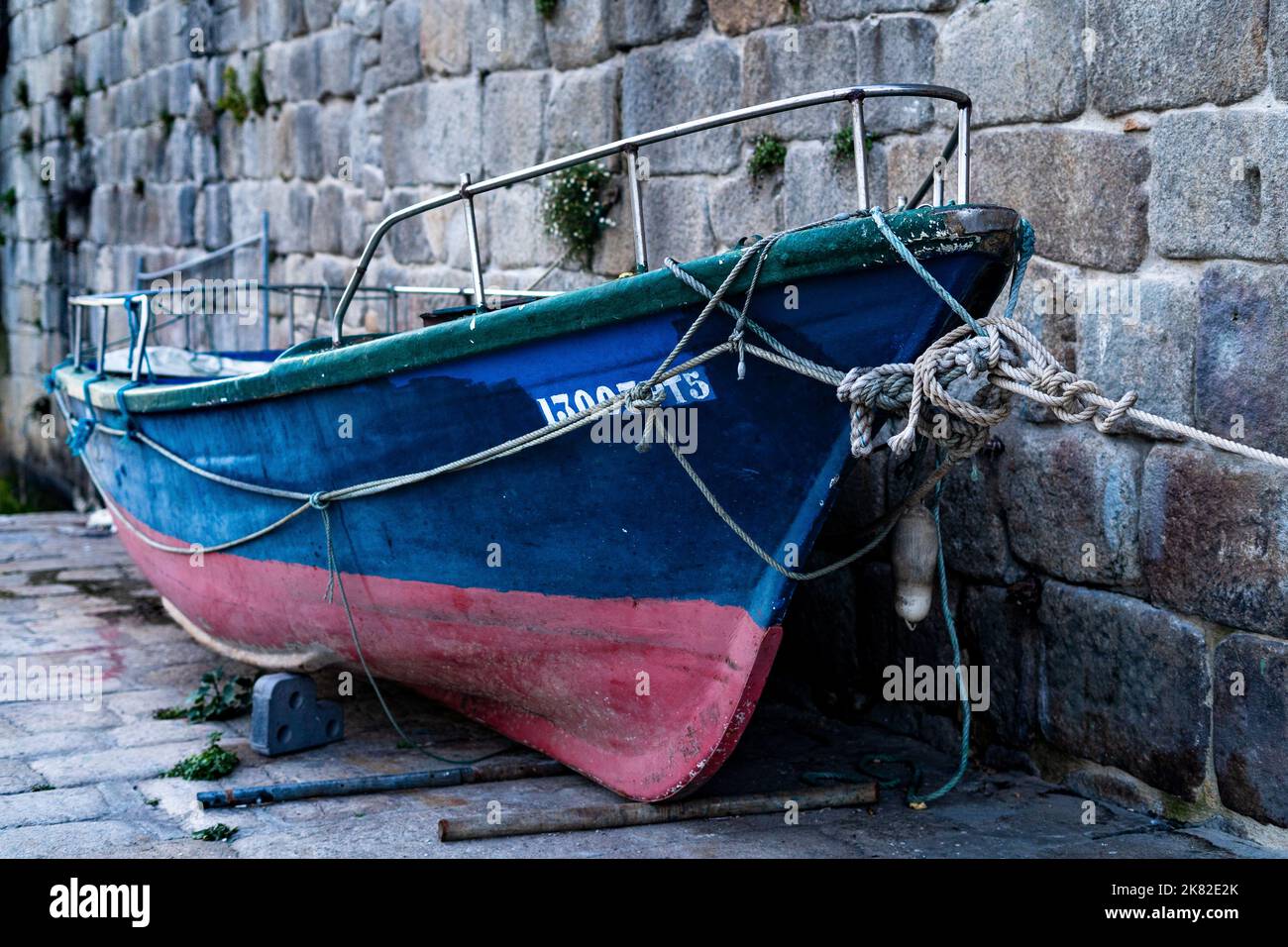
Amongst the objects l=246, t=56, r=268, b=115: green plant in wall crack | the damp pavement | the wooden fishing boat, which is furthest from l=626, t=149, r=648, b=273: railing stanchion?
l=246, t=56, r=268, b=115: green plant in wall crack

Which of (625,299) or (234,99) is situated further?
(234,99)

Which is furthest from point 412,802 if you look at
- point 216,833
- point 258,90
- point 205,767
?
point 258,90

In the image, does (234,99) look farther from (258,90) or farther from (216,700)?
(216,700)

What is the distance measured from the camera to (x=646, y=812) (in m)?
3.81

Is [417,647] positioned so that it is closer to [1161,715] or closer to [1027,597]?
[1027,597]

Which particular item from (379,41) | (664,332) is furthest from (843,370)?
(379,41)

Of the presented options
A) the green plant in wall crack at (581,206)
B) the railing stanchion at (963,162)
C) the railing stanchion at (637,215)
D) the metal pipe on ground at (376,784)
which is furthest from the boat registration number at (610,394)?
the green plant in wall crack at (581,206)

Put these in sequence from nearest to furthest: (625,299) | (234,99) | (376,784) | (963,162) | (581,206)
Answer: (963,162) < (625,299) < (376,784) < (581,206) < (234,99)

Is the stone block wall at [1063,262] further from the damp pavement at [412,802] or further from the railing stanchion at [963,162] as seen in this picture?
the railing stanchion at [963,162]

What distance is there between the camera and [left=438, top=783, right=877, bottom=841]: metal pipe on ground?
3.68m

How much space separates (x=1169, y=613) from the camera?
375 cm

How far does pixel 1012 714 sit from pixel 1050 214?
1455 millimetres

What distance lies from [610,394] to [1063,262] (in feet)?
4.65

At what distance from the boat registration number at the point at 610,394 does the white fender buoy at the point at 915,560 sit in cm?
58
